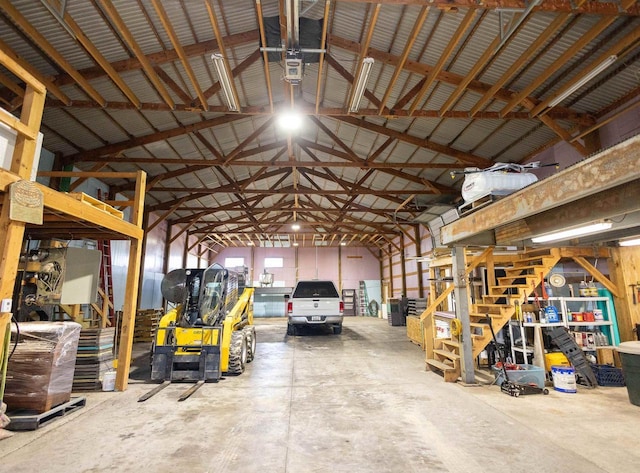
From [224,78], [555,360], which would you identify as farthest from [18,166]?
[555,360]

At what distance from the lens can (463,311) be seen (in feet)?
18.1

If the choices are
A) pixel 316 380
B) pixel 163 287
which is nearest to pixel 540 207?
pixel 316 380

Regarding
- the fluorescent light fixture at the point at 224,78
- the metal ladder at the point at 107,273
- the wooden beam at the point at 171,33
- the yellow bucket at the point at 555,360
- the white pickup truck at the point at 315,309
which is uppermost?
the wooden beam at the point at 171,33

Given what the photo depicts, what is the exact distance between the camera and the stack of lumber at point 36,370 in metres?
3.79

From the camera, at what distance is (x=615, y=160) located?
2309 mm

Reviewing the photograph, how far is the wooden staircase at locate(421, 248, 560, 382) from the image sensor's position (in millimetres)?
5648

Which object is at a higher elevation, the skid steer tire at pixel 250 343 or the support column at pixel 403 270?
the support column at pixel 403 270

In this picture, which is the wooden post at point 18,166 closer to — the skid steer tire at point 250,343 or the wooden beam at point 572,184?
the skid steer tire at point 250,343

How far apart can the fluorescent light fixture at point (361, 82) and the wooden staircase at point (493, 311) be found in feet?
15.4

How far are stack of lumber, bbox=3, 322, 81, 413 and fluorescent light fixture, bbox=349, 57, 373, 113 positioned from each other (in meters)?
6.10

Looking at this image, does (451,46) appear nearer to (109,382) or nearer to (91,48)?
(91,48)

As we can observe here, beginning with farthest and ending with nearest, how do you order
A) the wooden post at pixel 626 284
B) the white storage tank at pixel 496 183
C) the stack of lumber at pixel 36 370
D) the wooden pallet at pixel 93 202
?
the wooden post at pixel 626 284 < the white storage tank at pixel 496 183 < the wooden pallet at pixel 93 202 < the stack of lumber at pixel 36 370

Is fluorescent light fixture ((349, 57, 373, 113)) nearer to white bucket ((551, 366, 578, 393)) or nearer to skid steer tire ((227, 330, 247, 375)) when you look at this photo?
skid steer tire ((227, 330, 247, 375))

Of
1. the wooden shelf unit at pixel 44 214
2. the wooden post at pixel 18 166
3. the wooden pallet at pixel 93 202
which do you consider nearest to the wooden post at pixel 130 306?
the wooden shelf unit at pixel 44 214
